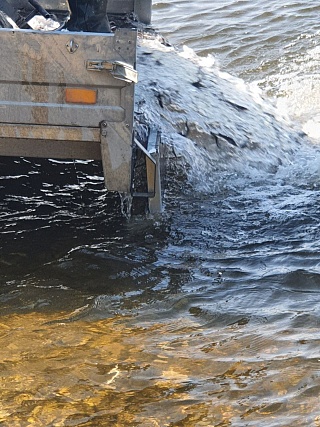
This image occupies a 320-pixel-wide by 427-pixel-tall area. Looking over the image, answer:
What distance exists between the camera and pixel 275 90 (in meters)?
9.87

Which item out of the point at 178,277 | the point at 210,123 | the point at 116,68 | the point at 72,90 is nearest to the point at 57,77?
the point at 72,90

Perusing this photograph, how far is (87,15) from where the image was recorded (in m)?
5.64

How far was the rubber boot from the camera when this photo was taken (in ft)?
18.4

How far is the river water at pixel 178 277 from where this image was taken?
3.67 m

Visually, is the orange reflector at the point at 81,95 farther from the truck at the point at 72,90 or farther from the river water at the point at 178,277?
the river water at the point at 178,277

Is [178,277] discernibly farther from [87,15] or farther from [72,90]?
[87,15]

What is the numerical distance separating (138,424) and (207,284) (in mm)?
1505

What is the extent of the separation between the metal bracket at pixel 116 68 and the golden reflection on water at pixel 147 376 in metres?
1.30

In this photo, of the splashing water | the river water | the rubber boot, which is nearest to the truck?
the river water

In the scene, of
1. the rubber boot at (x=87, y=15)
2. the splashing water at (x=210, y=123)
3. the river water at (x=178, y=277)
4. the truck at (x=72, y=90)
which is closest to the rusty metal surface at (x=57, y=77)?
the truck at (x=72, y=90)

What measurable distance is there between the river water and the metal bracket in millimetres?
1280

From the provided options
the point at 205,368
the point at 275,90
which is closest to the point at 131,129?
the point at 205,368

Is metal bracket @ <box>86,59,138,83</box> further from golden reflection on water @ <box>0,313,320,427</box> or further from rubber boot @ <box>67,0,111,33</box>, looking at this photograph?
rubber boot @ <box>67,0,111,33</box>

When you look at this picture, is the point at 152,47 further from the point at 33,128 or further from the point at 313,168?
the point at 33,128
